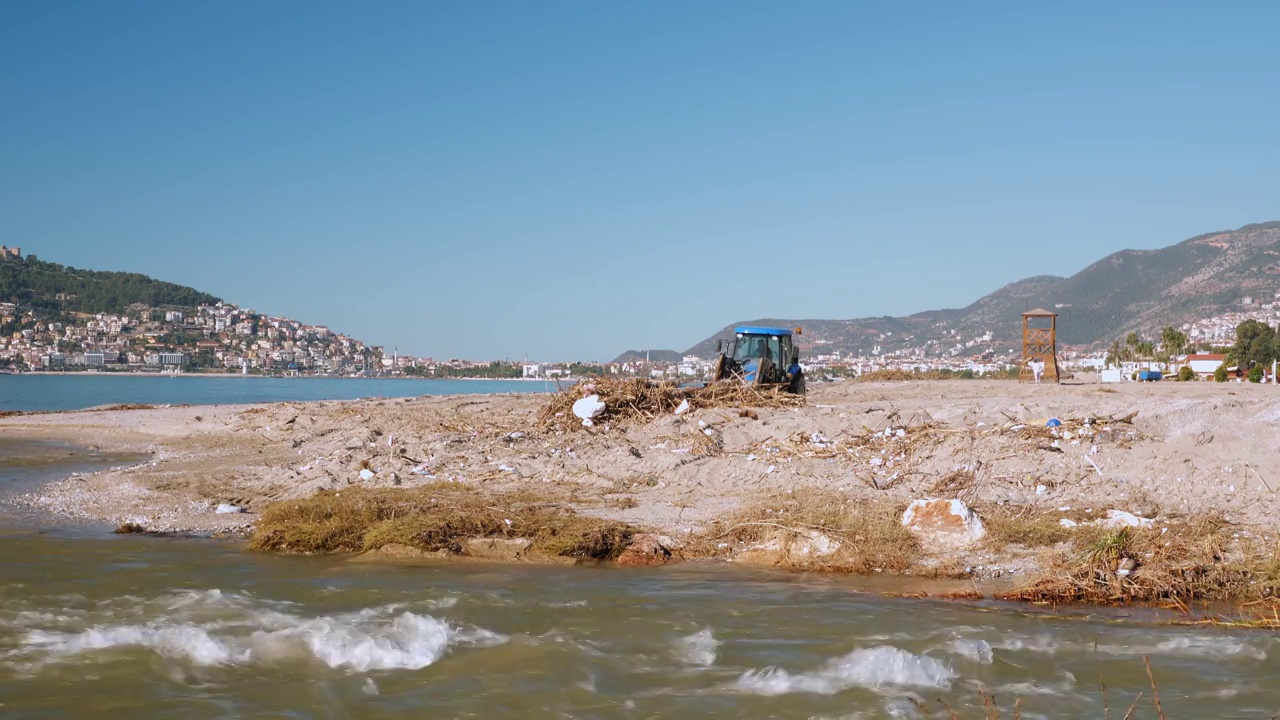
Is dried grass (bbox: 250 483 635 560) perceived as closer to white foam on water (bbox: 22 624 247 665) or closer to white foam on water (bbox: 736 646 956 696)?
white foam on water (bbox: 22 624 247 665)

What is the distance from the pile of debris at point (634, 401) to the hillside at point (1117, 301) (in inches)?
3449

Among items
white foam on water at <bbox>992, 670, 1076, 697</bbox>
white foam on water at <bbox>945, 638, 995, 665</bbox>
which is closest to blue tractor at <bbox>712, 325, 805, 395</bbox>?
white foam on water at <bbox>945, 638, 995, 665</bbox>

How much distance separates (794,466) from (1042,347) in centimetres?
3234

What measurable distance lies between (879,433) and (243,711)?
9.65m

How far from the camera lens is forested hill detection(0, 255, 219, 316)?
13462 cm

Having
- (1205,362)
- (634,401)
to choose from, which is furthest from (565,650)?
(1205,362)

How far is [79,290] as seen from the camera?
147375 mm

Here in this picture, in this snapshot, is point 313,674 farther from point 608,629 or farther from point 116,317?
point 116,317

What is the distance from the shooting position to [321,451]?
15.5 m

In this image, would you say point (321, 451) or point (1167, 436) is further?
point (321, 451)

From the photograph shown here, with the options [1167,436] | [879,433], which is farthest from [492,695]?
[1167,436]

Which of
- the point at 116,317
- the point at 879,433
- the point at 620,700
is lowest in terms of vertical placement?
the point at 620,700

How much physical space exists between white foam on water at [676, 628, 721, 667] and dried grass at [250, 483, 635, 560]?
2562 millimetres

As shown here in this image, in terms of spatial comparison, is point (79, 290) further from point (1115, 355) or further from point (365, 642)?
point (365, 642)
